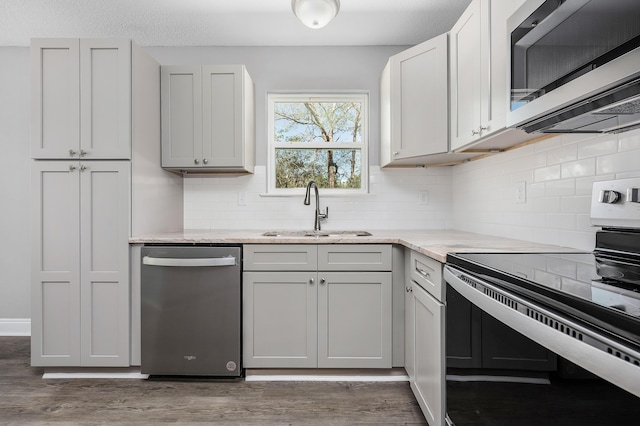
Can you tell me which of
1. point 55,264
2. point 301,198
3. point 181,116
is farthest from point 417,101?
point 55,264

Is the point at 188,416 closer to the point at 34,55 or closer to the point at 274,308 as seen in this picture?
the point at 274,308

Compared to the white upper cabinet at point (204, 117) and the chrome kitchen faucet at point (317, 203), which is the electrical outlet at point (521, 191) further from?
the white upper cabinet at point (204, 117)

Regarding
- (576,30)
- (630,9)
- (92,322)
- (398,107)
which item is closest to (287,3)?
(398,107)

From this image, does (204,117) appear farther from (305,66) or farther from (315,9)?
(315,9)

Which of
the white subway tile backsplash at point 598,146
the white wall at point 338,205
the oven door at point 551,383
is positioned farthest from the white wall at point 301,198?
the oven door at point 551,383

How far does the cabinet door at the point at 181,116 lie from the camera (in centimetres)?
263

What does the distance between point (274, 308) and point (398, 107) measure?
62.8 inches

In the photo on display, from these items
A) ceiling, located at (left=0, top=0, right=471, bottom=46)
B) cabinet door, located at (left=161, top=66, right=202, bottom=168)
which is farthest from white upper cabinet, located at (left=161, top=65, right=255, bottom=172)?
ceiling, located at (left=0, top=0, right=471, bottom=46)

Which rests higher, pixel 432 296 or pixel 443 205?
pixel 443 205

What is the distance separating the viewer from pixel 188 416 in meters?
1.90

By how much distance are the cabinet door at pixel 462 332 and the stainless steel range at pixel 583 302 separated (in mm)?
60

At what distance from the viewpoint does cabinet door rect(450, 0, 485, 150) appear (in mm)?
1842

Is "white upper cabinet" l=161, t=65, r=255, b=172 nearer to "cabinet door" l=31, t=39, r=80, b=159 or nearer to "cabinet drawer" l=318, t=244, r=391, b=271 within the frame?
"cabinet door" l=31, t=39, r=80, b=159

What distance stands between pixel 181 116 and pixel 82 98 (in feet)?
2.01
